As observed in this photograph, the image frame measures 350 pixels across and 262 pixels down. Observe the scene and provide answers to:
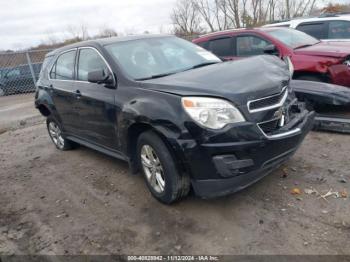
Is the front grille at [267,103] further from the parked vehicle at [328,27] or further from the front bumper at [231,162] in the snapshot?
the parked vehicle at [328,27]

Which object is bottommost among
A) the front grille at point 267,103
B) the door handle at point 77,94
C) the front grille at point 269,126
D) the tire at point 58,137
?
the tire at point 58,137

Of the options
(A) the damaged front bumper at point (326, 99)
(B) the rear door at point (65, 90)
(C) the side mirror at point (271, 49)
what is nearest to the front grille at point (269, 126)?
(A) the damaged front bumper at point (326, 99)

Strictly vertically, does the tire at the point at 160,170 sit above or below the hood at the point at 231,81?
below

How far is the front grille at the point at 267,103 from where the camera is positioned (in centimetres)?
330

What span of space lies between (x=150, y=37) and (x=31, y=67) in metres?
12.4

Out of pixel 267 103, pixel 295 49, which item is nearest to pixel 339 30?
pixel 295 49

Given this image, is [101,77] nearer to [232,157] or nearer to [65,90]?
[65,90]

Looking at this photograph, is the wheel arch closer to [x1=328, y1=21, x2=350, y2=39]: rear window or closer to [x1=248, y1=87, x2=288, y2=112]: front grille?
[x1=248, y1=87, x2=288, y2=112]: front grille

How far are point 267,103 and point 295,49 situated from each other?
156 inches

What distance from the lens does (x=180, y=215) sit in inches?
144

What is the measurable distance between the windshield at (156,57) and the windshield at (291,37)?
3.00 meters

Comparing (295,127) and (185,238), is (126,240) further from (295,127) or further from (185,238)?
(295,127)

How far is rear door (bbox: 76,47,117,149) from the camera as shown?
4.27m

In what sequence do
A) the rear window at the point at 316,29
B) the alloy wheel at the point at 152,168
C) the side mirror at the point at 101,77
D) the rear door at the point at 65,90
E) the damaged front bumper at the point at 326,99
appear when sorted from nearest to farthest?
the alloy wheel at the point at 152,168, the side mirror at the point at 101,77, the rear door at the point at 65,90, the damaged front bumper at the point at 326,99, the rear window at the point at 316,29
